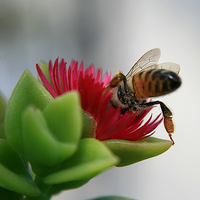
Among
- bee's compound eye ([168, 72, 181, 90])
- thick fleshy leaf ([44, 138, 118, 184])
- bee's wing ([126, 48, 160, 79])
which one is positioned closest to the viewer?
thick fleshy leaf ([44, 138, 118, 184])

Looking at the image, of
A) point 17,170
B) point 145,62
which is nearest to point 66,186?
point 17,170

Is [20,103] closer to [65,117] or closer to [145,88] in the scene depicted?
[65,117]

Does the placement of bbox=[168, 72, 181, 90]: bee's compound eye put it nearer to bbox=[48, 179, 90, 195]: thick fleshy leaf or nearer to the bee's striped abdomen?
the bee's striped abdomen

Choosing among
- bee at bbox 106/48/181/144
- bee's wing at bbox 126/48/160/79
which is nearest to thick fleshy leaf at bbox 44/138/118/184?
bee at bbox 106/48/181/144

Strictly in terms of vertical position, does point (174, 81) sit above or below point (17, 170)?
above

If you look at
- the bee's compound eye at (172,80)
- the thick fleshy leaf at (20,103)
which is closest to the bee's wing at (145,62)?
the bee's compound eye at (172,80)

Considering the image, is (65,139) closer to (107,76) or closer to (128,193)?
(107,76)
